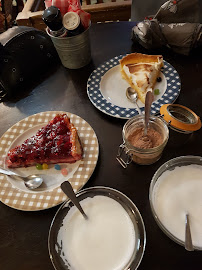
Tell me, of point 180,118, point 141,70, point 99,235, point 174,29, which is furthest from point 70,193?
point 174,29

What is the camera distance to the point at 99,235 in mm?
861

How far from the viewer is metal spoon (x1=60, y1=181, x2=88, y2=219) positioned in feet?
2.91

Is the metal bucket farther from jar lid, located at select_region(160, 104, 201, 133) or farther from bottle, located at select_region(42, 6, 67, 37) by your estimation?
jar lid, located at select_region(160, 104, 201, 133)

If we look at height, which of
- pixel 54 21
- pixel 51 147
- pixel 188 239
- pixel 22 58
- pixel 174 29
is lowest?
pixel 188 239

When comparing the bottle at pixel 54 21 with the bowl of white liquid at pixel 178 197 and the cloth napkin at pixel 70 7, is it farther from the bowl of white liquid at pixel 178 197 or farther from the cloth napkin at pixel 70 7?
the bowl of white liquid at pixel 178 197

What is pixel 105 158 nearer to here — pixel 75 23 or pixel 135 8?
pixel 75 23

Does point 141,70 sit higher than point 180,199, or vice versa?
point 141,70

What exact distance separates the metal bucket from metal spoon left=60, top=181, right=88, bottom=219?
81 cm

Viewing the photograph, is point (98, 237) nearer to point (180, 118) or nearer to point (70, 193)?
point (70, 193)

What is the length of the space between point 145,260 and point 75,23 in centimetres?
112

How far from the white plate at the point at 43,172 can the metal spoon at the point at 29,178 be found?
18 mm

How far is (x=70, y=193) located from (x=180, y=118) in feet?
1.98

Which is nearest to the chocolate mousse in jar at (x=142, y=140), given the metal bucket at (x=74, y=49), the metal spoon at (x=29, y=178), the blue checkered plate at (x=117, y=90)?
the blue checkered plate at (x=117, y=90)

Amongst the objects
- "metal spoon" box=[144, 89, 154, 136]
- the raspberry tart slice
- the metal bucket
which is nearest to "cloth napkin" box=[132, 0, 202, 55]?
the metal bucket
